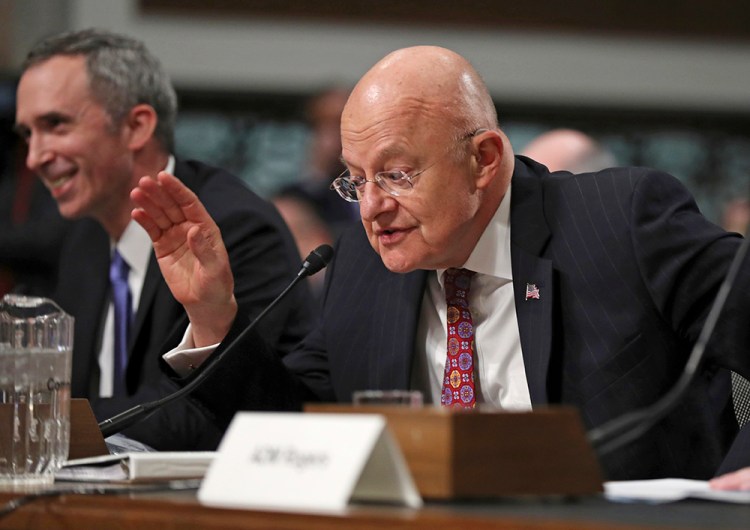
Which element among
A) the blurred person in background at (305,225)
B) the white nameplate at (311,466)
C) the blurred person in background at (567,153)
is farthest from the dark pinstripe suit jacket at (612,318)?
the blurred person in background at (305,225)

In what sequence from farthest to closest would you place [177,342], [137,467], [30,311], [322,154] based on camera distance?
[322,154] → [177,342] → [30,311] → [137,467]

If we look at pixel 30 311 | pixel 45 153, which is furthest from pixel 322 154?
pixel 30 311

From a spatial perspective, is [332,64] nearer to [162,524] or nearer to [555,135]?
[555,135]

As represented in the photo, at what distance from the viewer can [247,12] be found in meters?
6.96

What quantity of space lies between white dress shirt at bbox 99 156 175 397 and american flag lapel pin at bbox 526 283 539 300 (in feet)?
4.30

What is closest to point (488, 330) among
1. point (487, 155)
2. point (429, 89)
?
point (487, 155)

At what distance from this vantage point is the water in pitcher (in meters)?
2.00

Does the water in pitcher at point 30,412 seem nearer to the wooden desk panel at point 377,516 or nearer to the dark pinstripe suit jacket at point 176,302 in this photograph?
the wooden desk panel at point 377,516

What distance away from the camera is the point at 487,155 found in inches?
105

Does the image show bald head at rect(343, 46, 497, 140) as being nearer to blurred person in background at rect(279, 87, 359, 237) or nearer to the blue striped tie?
the blue striped tie

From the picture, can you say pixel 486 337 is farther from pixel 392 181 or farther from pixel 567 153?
pixel 567 153

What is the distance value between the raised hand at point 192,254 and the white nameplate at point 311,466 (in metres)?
1.03

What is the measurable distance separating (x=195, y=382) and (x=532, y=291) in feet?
2.25

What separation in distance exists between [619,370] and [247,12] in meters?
4.85
